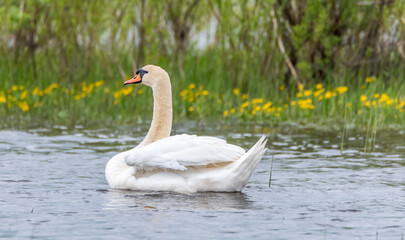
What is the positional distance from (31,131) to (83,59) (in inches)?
177

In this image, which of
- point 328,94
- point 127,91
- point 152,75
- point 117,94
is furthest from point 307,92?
point 152,75

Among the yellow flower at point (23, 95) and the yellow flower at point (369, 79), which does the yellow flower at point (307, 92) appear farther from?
the yellow flower at point (23, 95)

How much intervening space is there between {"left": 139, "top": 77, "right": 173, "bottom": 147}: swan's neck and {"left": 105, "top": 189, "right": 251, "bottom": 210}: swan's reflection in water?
0.94 m

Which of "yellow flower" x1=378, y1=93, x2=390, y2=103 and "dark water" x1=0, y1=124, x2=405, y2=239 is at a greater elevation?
"yellow flower" x1=378, y1=93, x2=390, y2=103

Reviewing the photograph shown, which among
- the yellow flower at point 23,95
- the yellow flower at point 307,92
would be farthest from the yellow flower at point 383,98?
the yellow flower at point 23,95

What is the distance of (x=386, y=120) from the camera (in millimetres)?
13531

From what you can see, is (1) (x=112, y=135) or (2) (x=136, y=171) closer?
(2) (x=136, y=171)

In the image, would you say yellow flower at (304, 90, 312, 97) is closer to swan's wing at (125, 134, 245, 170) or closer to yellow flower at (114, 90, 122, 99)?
yellow flower at (114, 90, 122, 99)

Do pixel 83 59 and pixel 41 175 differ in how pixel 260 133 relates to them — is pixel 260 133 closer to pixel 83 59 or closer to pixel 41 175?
pixel 41 175

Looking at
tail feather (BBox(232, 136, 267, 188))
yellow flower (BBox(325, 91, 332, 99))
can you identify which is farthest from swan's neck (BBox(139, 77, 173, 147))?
yellow flower (BBox(325, 91, 332, 99))

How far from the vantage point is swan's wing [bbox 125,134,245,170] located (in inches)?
317

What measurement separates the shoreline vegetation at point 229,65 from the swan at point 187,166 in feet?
18.5

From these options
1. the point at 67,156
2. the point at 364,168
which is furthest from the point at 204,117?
the point at 364,168

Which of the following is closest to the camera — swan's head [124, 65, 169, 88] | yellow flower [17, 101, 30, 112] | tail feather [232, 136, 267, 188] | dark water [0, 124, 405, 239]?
dark water [0, 124, 405, 239]
